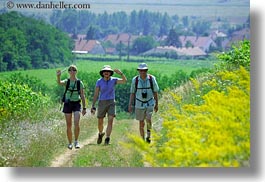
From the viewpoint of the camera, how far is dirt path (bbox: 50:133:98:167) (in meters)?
10.5

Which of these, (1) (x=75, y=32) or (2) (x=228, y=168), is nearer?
(2) (x=228, y=168)

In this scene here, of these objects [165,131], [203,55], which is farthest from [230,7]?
[165,131]

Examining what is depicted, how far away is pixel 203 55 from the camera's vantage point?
10.9 metres

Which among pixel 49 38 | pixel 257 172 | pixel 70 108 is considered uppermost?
pixel 49 38

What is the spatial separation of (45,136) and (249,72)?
2.23 meters

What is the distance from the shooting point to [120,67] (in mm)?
10727

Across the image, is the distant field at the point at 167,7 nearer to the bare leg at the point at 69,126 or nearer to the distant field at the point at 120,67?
the distant field at the point at 120,67

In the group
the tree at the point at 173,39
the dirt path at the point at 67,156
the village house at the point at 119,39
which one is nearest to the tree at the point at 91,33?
the village house at the point at 119,39

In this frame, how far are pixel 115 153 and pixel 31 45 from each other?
1.44m

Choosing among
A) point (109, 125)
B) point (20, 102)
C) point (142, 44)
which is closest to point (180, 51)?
point (142, 44)

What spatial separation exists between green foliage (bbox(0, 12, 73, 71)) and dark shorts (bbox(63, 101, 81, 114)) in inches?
16.8

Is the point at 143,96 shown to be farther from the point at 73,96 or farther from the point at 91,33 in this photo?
the point at 91,33

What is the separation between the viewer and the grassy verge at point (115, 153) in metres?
10.5

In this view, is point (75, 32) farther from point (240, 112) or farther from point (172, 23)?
point (240, 112)
